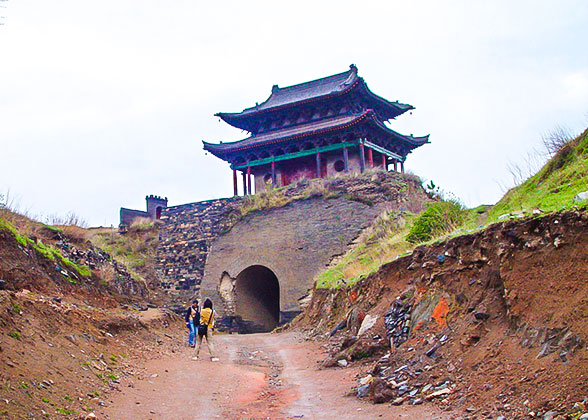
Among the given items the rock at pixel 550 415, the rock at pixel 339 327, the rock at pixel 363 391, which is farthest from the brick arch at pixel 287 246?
the rock at pixel 550 415

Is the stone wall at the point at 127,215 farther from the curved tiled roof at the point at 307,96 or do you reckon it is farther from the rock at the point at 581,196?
the rock at the point at 581,196

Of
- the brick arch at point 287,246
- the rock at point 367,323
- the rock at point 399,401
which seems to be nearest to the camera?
the rock at point 399,401

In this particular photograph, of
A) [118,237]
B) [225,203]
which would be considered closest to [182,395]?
[225,203]

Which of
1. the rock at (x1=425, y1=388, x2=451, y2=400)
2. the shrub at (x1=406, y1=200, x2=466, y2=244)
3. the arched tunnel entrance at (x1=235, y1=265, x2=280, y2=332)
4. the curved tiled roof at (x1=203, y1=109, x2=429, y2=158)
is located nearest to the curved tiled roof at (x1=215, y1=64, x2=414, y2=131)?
the curved tiled roof at (x1=203, y1=109, x2=429, y2=158)

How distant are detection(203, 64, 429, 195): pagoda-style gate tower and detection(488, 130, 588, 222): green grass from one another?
16988mm

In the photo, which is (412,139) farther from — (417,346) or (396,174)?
(417,346)

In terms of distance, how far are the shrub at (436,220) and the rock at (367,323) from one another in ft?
9.28

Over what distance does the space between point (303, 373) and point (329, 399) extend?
7.98ft

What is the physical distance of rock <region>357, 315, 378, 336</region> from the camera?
32.0 ft

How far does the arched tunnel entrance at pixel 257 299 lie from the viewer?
76.6ft

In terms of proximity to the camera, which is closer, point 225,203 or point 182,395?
point 182,395

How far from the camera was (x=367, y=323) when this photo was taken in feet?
32.9

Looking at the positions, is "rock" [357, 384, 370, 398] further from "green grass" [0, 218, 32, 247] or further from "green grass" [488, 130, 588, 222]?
"green grass" [0, 218, 32, 247]

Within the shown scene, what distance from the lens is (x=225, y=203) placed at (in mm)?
26047
